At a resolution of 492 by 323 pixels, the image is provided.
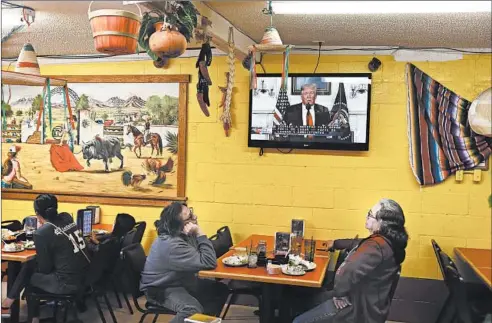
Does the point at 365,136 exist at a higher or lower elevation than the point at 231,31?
lower

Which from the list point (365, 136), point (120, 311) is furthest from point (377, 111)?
point (120, 311)

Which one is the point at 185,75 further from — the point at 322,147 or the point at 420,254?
the point at 420,254

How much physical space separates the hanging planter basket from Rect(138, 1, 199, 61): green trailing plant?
0.30ft

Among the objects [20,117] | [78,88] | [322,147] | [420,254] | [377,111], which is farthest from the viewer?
[322,147]

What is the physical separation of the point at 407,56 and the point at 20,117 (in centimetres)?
197

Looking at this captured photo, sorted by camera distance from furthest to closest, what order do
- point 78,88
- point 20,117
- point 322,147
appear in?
point 322,147, point 78,88, point 20,117

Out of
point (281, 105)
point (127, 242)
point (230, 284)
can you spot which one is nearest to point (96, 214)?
point (127, 242)

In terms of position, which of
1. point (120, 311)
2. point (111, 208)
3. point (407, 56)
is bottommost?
point (120, 311)

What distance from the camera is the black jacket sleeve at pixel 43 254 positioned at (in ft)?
7.19

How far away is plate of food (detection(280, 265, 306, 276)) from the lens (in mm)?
2479

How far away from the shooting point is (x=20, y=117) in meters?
2.08

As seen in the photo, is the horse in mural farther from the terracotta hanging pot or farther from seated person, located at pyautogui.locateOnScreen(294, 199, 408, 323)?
seated person, located at pyautogui.locateOnScreen(294, 199, 408, 323)

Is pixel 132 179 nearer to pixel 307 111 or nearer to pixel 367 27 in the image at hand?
pixel 307 111

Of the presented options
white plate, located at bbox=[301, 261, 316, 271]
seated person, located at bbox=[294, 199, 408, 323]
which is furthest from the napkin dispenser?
seated person, located at bbox=[294, 199, 408, 323]
